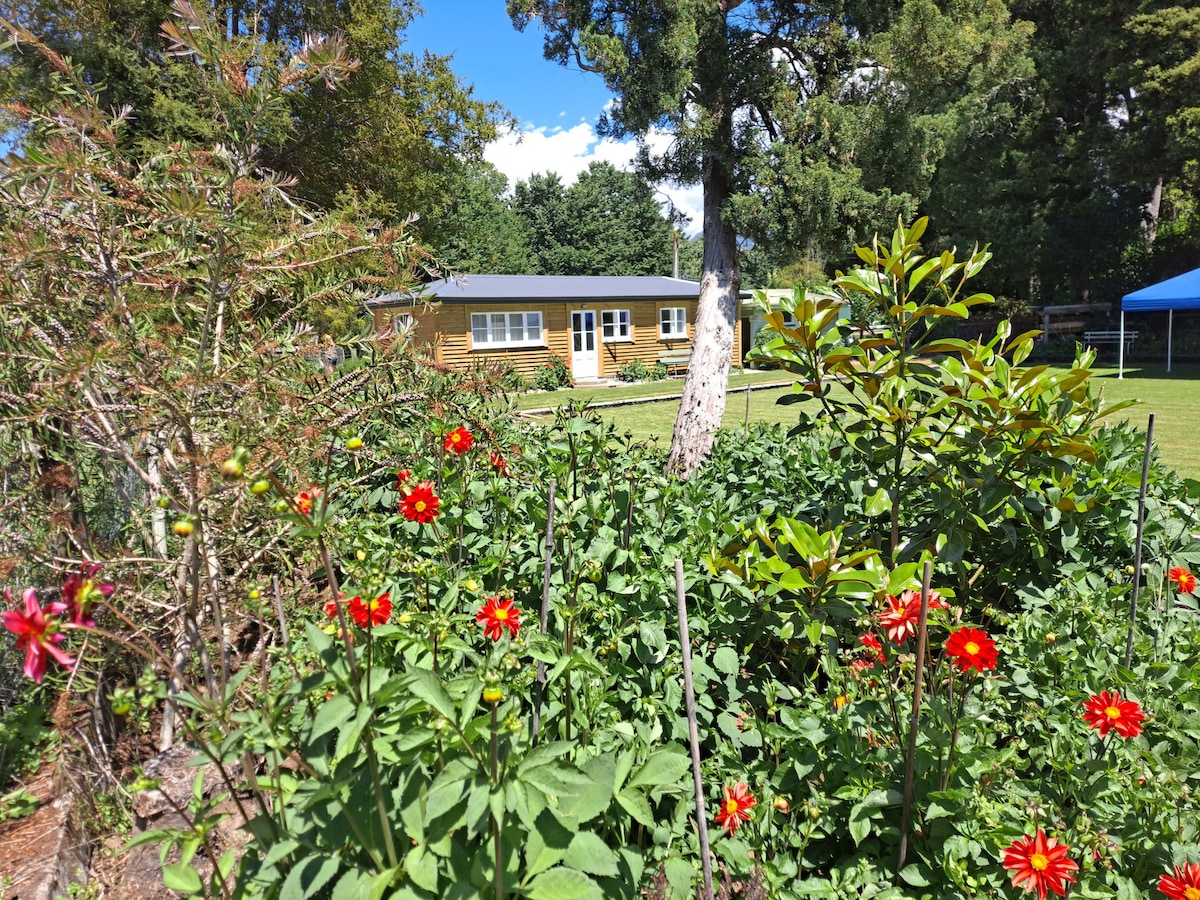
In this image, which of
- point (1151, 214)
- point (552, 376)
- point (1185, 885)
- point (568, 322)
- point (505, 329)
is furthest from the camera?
point (1151, 214)

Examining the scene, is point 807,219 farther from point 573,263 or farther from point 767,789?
point 573,263

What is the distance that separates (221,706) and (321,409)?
2.04m

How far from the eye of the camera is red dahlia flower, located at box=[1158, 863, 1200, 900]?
1177 mm

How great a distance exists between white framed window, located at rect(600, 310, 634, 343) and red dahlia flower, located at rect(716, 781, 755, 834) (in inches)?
752

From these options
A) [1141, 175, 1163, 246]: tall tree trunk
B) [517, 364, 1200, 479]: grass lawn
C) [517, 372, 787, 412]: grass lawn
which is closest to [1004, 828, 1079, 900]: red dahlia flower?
[517, 364, 1200, 479]: grass lawn

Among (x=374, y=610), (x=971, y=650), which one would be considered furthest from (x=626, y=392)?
(x=374, y=610)

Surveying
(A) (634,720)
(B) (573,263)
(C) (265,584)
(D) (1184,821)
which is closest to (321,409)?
(C) (265,584)

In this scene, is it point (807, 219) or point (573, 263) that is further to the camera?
point (573, 263)

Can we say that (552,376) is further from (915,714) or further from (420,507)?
(915,714)

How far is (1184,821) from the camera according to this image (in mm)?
1406

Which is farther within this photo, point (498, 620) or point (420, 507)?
point (420, 507)

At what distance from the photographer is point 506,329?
1881 cm

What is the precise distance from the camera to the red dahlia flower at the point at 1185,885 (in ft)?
3.86

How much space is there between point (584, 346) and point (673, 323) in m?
3.19
